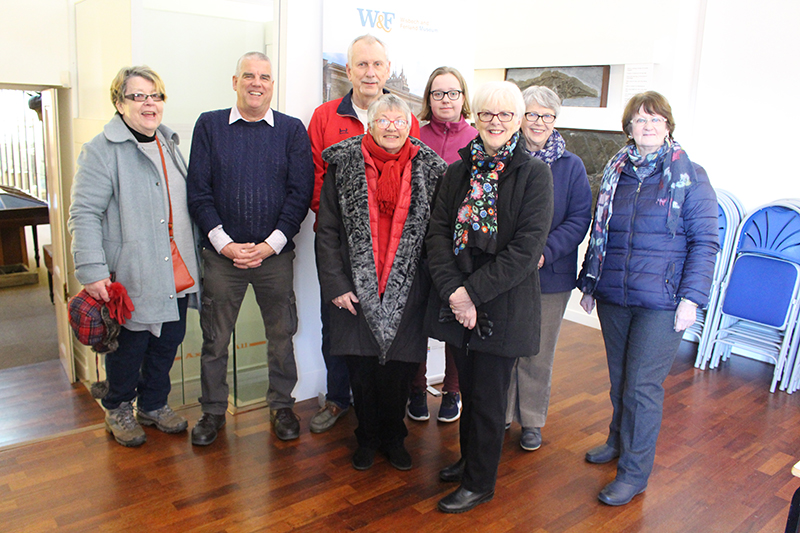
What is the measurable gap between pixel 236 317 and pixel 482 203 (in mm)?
1390

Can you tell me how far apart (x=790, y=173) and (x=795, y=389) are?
58.7 inches

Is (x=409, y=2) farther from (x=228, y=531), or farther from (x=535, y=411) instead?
(x=228, y=531)

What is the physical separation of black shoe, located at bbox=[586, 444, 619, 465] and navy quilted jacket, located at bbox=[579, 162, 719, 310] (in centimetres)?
84

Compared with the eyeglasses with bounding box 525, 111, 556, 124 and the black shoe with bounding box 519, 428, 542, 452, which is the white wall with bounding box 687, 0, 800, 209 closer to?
the eyeglasses with bounding box 525, 111, 556, 124

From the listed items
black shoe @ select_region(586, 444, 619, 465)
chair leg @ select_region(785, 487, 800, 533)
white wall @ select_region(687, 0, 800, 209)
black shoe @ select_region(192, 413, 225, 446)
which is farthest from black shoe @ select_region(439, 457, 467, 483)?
white wall @ select_region(687, 0, 800, 209)

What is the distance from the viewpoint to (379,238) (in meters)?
2.66

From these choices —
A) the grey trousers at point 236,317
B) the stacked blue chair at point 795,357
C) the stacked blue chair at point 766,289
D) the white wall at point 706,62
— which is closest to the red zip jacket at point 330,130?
the grey trousers at point 236,317

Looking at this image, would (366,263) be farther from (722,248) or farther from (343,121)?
(722,248)

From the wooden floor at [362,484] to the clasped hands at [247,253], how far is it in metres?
0.89

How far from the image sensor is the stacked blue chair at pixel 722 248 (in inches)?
173

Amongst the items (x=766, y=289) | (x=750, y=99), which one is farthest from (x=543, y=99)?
(x=750, y=99)

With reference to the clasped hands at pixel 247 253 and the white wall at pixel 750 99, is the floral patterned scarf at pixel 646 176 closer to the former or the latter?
the clasped hands at pixel 247 253

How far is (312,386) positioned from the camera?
366cm

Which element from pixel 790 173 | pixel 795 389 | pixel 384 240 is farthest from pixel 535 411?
pixel 790 173
